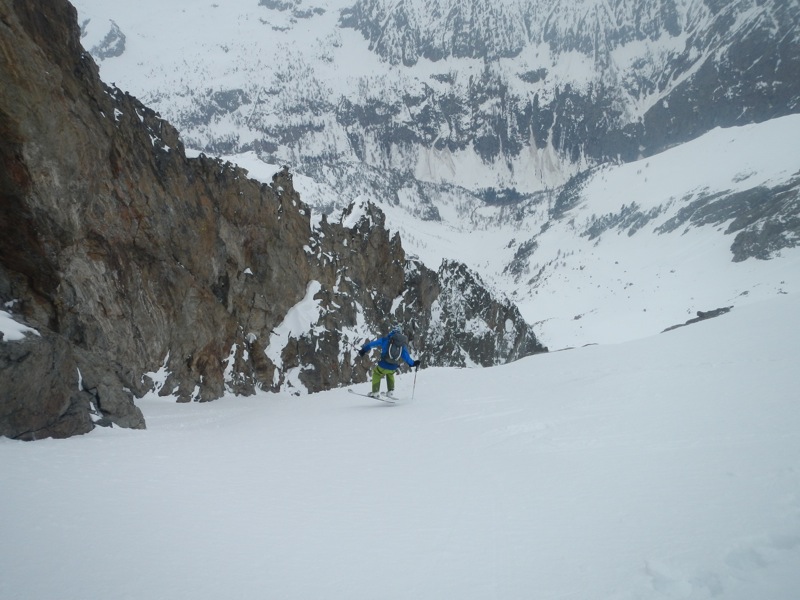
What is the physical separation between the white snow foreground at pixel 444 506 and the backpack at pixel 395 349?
3.55m

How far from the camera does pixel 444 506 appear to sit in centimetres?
444

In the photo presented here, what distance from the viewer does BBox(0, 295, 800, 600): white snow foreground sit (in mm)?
3012

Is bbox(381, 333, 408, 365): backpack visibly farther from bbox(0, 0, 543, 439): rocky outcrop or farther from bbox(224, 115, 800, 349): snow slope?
bbox(224, 115, 800, 349): snow slope

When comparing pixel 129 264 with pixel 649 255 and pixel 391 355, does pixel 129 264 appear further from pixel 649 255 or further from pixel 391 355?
pixel 649 255

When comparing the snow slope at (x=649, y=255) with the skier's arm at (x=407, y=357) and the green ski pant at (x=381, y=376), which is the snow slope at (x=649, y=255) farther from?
the skier's arm at (x=407, y=357)

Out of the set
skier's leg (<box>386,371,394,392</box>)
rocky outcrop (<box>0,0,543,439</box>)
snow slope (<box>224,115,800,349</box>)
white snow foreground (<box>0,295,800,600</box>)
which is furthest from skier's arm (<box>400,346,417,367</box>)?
snow slope (<box>224,115,800,349</box>)

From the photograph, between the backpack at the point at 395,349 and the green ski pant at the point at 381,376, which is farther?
the green ski pant at the point at 381,376

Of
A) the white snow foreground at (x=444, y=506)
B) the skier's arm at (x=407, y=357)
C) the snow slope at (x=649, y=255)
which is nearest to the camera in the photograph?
the white snow foreground at (x=444, y=506)

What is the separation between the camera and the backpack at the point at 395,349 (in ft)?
37.3

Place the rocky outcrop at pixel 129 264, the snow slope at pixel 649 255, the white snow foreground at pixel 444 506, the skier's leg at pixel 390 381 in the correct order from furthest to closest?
the snow slope at pixel 649 255 < the skier's leg at pixel 390 381 < the rocky outcrop at pixel 129 264 < the white snow foreground at pixel 444 506

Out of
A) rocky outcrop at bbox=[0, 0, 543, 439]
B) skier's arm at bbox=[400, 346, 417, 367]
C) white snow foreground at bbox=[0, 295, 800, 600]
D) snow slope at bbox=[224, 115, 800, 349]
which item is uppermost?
snow slope at bbox=[224, 115, 800, 349]

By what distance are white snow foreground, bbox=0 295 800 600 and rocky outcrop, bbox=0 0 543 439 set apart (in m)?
1.89

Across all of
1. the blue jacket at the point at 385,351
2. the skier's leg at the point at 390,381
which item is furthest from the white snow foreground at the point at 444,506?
the skier's leg at the point at 390,381

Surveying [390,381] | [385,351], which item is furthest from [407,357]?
[390,381]
